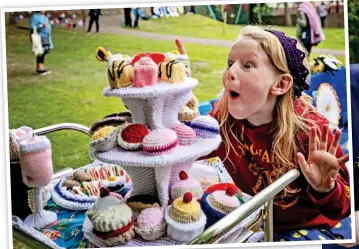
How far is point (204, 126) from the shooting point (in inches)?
62.7

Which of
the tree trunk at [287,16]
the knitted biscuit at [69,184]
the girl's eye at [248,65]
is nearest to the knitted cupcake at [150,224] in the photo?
the knitted biscuit at [69,184]

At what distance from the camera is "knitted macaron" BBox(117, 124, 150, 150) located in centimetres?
150

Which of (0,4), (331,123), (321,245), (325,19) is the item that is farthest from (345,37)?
(0,4)

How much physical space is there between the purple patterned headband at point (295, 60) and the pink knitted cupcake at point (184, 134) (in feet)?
1.17

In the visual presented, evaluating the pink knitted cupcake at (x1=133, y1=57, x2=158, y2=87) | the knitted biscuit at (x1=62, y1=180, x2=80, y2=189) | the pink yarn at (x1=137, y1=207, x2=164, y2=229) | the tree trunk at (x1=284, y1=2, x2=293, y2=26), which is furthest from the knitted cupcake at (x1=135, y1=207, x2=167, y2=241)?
the tree trunk at (x1=284, y1=2, x2=293, y2=26)

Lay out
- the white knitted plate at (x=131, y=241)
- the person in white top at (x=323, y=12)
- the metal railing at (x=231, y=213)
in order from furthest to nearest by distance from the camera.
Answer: the person in white top at (x=323, y=12) < the white knitted plate at (x=131, y=241) < the metal railing at (x=231, y=213)

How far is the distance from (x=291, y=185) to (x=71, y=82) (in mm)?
744

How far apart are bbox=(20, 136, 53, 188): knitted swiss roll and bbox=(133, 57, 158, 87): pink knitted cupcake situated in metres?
0.35

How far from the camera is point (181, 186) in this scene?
63.0 inches

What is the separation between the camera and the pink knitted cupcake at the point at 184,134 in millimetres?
1547

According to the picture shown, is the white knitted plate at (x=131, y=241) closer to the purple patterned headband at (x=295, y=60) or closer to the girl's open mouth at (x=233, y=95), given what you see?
the girl's open mouth at (x=233, y=95)

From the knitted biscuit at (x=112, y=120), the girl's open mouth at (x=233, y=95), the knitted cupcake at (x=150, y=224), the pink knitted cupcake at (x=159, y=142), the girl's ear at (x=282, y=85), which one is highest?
the girl's ear at (x=282, y=85)

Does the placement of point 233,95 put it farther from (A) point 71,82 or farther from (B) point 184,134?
(A) point 71,82

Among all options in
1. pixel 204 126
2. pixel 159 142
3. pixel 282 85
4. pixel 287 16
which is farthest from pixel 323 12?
pixel 159 142
